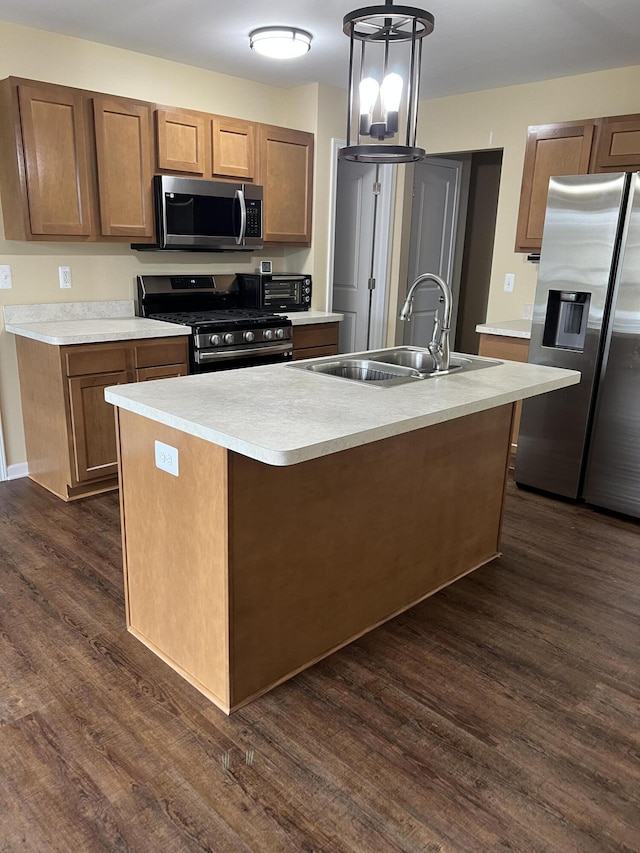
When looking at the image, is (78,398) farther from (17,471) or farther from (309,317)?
(309,317)

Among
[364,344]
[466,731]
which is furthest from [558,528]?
[364,344]

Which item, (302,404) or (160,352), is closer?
(302,404)

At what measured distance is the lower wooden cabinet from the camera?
392 centimetres

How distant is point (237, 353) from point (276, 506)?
7.22 ft

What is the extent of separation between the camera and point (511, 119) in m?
4.39

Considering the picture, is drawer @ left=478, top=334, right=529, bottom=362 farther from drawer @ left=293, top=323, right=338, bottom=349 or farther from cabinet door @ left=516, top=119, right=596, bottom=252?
drawer @ left=293, top=323, right=338, bottom=349

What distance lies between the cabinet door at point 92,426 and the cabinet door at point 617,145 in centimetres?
300

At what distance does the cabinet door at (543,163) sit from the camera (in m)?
3.72

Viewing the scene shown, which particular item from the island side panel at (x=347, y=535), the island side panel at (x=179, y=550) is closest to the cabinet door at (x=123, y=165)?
the island side panel at (x=179, y=550)

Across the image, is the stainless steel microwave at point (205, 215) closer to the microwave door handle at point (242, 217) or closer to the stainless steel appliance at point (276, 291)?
the microwave door handle at point (242, 217)

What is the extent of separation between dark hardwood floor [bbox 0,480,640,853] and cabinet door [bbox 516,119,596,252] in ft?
7.61

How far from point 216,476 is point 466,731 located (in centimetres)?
105

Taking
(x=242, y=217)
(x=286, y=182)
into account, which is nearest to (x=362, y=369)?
(x=242, y=217)

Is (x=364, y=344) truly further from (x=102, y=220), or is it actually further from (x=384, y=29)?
(x=384, y=29)
